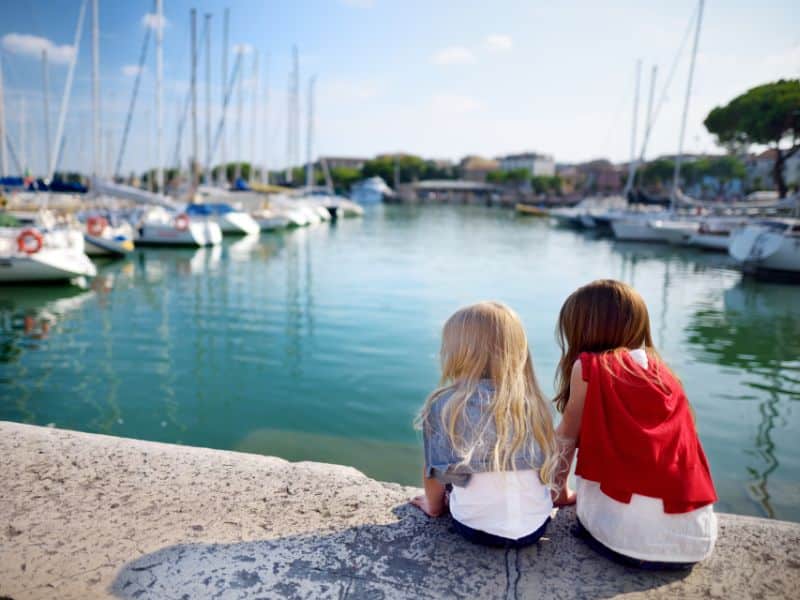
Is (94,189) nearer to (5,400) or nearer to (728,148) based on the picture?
(5,400)

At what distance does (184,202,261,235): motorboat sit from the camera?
98.1 feet

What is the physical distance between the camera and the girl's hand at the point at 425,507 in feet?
8.71

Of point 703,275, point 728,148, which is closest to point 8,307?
point 703,275

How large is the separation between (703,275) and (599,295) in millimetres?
22016

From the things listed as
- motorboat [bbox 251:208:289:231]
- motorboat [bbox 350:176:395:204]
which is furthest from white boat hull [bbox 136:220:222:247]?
motorboat [bbox 350:176:395:204]

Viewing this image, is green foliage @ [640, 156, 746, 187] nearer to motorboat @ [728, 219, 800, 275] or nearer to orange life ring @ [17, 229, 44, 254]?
motorboat @ [728, 219, 800, 275]

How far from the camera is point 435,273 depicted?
65.2 feet

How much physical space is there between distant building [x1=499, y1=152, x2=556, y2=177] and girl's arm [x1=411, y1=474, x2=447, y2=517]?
174m

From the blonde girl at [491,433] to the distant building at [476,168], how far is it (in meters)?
166

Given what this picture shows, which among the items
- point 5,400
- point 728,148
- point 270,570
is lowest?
point 5,400

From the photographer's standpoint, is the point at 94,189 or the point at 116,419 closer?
the point at 116,419

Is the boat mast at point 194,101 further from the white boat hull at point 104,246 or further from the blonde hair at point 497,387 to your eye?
the blonde hair at point 497,387

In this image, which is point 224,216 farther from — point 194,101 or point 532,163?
point 532,163

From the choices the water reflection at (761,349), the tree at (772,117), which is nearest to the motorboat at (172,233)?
the water reflection at (761,349)
